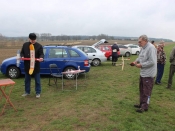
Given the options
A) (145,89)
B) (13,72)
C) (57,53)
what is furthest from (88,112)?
(13,72)

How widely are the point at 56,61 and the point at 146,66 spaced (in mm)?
4993

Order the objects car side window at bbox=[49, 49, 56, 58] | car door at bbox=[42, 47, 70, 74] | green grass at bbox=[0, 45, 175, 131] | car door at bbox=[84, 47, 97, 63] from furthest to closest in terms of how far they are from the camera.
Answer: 1. car door at bbox=[84, 47, 97, 63]
2. car side window at bbox=[49, 49, 56, 58]
3. car door at bbox=[42, 47, 70, 74]
4. green grass at bbox=[0, 45, 175, 131]

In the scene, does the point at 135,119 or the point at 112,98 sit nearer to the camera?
the point at 135,119

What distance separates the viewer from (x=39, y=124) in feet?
13.4

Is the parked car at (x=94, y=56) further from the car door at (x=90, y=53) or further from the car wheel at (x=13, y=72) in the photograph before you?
the car wheel at (x=13, y=72)

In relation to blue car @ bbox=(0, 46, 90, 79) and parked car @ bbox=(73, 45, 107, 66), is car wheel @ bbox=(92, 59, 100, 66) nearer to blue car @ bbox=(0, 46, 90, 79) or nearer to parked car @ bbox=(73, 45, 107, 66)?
parked car @ bbox=(73, 45, 107, 66)

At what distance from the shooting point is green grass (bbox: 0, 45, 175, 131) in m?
4.02

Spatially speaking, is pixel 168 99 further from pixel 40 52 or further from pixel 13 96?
pixel 13 96

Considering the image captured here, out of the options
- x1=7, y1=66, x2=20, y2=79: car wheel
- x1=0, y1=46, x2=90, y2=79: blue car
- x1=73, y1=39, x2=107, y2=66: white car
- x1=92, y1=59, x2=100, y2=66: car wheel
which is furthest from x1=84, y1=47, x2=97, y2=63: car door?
x1=7, y1=66, x2=20, y2=79: car wheel

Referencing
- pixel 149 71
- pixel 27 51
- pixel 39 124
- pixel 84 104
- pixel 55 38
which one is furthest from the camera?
pixel 55 38

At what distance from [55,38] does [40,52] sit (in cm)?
9982

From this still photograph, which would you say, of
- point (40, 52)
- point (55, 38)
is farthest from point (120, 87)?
point (55, 38)

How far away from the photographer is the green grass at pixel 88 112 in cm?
402

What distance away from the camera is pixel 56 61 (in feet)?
28.3
